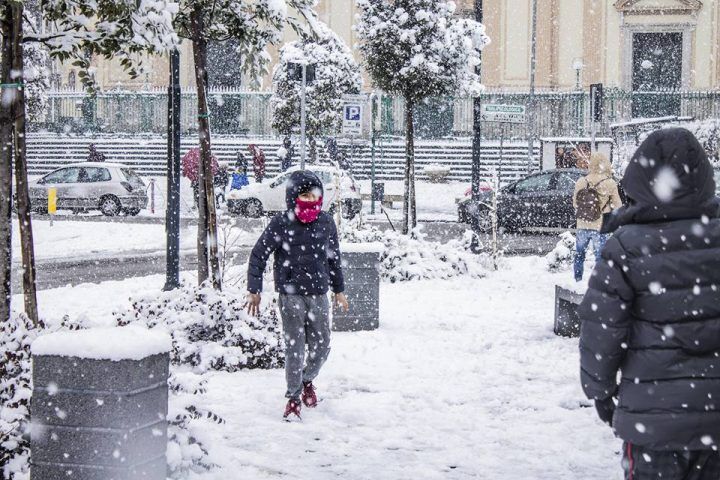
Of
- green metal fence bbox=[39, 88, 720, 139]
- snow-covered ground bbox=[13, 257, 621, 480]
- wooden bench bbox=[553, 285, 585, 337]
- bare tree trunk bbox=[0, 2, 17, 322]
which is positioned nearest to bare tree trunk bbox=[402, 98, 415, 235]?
Result: snow-covered ground bbox=[13, 257, 621, 480]

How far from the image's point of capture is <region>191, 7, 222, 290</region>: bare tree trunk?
940cm

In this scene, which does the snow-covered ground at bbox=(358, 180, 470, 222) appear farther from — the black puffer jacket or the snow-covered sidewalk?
the black puffer jacket

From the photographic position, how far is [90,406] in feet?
14.5

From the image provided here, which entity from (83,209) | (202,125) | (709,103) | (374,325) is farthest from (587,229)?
(709,103)

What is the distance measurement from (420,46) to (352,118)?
3147 millimetres

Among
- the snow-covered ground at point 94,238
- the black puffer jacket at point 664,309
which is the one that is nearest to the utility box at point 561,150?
the snow-covered ground at point 94,238

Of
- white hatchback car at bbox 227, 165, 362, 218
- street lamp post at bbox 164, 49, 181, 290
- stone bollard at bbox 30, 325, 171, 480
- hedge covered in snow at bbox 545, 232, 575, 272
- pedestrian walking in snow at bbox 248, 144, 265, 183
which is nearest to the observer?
stone bollard at bbox 30, 325, 171, 480

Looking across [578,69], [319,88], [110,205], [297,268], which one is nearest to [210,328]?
[297,268]

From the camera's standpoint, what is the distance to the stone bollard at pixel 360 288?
33.8 feet

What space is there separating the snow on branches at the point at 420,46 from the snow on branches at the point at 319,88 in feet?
36.1

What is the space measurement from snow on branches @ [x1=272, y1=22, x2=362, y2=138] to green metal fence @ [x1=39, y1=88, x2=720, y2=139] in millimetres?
3032

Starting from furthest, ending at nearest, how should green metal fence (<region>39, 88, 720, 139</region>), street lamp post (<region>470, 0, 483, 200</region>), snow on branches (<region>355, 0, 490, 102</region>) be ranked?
green metal fence (<region>39, 88, 720, 139</region>)
snow on branches (<region>355, 0, 490, 102</region>)
street lamp post (<region>470, 0, 483, 200</region>)

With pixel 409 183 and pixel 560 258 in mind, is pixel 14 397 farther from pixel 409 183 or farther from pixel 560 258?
pixel 409 183

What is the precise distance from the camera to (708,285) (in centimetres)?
Answer: 356
